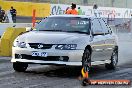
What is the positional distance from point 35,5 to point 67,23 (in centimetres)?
2221

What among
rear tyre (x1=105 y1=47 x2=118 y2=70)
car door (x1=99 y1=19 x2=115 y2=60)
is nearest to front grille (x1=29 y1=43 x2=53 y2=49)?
car door (x1=99 y1=19 x2=115 y2=60)

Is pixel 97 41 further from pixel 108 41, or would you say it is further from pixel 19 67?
pixel 19 67

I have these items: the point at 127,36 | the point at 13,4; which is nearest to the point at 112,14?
the point at 127,36

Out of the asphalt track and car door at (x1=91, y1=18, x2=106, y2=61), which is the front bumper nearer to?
the asphalt track

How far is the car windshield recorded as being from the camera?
11320 mm

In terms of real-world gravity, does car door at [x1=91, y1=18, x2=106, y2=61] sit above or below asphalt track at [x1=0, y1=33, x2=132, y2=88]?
above

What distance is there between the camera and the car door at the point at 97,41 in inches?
442

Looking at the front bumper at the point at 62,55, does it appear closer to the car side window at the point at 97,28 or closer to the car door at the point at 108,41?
the car side window at the point at 97,28

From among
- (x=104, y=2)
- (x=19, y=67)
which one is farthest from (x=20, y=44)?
(x=104, y=2)

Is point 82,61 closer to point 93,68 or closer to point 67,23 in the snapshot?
point 67,23

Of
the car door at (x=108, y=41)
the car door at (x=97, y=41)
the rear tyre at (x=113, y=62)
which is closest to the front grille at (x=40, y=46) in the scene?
the car door at (x=97, y=41)

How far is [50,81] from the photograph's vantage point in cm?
959

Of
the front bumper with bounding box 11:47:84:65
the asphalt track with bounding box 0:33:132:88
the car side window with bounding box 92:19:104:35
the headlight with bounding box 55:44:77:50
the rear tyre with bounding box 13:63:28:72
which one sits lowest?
the asphalt track with bounding box 0:33:132:88

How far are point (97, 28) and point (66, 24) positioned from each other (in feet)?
2.84
